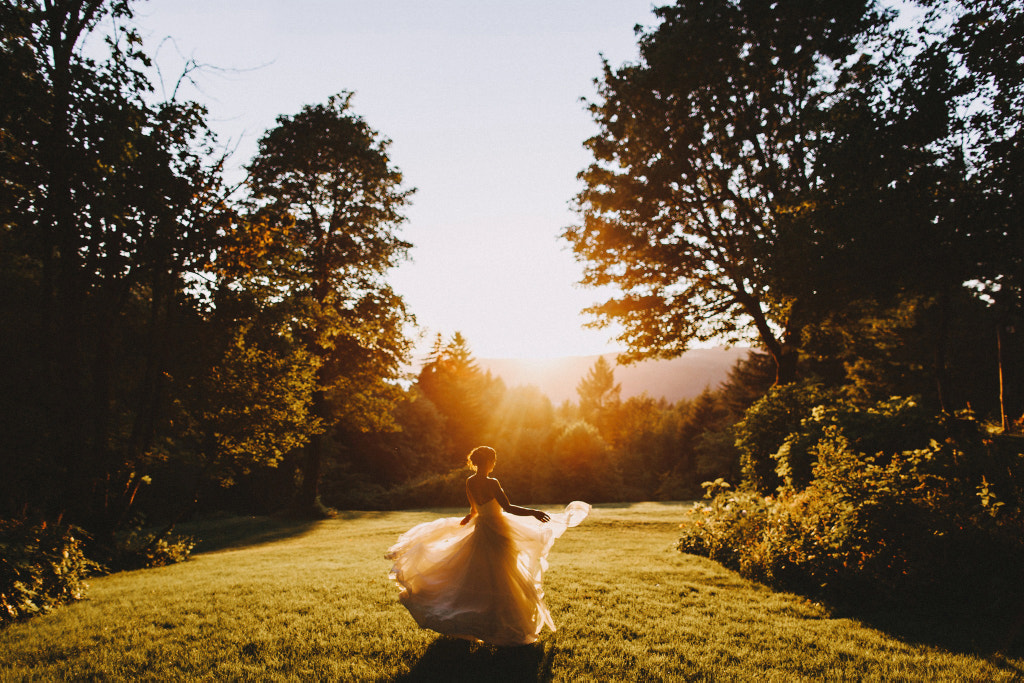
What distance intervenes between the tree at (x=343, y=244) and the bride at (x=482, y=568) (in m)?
14.9

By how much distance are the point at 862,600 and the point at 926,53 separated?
10681mm

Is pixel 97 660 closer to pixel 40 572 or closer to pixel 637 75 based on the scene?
pixel 40 572

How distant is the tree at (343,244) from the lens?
2050cm

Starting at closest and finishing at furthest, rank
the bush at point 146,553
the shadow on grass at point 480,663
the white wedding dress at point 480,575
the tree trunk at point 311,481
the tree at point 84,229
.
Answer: the shadow on grass at point 480,663 < the white wedding dress at point 480,575 < the tree at point 84,229 < the bush at point 146,553 < the tree trunk at point 311,481

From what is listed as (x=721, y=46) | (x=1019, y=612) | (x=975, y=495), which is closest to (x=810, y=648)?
(x=1019, y=612)

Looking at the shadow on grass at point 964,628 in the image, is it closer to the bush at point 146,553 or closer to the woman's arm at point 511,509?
the woman's arm at point 511,509

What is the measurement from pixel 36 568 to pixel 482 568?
23.8 feet

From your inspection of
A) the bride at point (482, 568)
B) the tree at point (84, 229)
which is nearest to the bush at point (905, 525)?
the bride at point (482, 568)

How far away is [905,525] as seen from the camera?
7.00 metres

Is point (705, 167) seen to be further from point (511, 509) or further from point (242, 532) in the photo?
point (242, 532)

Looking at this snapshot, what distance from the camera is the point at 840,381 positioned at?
37.5 m

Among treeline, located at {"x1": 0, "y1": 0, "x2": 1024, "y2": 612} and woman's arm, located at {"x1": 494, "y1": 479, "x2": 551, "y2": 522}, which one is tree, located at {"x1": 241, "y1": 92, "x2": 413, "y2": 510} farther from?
woman's arm, located at {"x1": 494, "y1": 479, "x2": 551, "y2": 522}

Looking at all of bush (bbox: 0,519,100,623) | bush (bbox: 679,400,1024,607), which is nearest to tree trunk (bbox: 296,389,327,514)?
bush (bbox: 0,519,100,623)

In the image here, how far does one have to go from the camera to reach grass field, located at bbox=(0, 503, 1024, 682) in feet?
16.1
